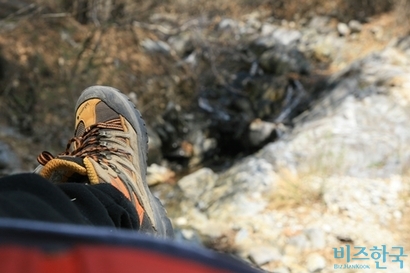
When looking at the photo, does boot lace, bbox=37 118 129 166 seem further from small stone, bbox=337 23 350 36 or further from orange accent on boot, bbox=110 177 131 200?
→ small stone, bbox=337 23 350 36

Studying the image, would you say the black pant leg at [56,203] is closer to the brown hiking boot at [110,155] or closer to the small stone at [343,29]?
the brown hiking boot at [110,155]

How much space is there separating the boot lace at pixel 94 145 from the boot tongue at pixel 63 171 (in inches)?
6.3

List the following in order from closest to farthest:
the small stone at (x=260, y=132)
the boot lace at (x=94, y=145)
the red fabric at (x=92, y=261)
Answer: the red fabric at (x=92, y=261), the boot lace at (x=94, y=145), the small stone at (x=260, y=132)

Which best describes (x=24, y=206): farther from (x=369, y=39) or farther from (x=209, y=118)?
(x=369, y=39)

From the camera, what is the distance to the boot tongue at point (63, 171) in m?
1.26

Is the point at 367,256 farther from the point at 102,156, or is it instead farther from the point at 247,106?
the point at 247,106

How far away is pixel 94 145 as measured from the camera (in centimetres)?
169

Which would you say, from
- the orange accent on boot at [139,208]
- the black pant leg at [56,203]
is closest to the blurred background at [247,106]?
the orange accent on boot at [139,208]

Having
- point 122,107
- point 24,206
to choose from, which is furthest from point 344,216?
point 24,206

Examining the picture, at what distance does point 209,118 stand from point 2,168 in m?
2.09

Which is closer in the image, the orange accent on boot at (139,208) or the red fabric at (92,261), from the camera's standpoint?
the red fabric at (92,261)

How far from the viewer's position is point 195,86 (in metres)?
4.71

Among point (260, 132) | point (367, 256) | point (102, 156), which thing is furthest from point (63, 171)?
point (260, 132)

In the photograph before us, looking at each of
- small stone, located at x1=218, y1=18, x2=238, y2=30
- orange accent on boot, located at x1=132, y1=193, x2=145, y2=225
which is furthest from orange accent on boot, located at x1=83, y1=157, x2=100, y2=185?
small stone, located at x1=218, y1=18, x2=238, y2=30
